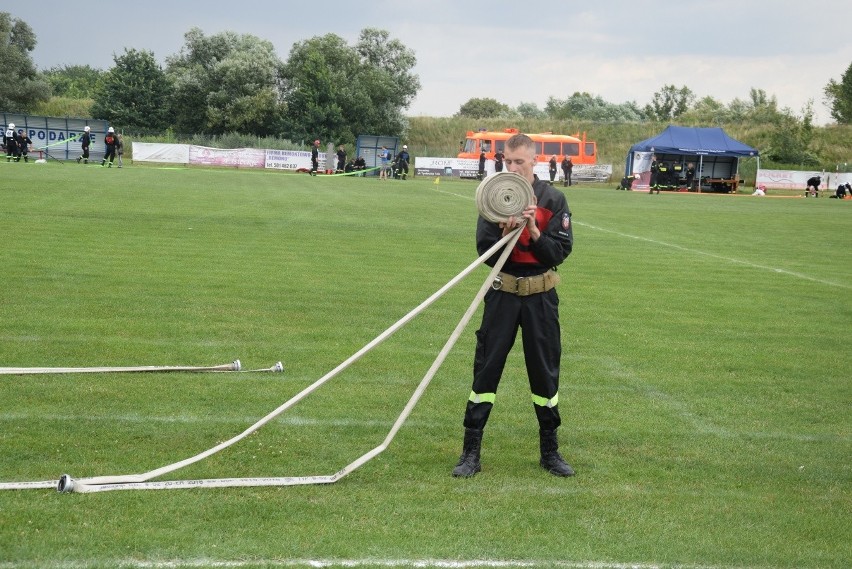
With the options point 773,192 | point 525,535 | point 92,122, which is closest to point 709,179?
point 773,192

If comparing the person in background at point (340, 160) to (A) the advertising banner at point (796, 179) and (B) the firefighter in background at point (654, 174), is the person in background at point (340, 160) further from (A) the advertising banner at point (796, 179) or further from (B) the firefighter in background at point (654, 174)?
(A) the advertising banner at point (796, 179)

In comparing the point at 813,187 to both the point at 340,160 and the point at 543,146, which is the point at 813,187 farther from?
the point at 340,160

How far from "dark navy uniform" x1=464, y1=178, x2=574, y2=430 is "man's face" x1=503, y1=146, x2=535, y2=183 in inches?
10.9

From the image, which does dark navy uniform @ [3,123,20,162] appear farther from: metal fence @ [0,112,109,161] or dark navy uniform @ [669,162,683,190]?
dark navy uniform @ [669,162,683,190]

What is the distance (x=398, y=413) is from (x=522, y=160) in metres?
2.44

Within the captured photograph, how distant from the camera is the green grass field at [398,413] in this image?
5090mm

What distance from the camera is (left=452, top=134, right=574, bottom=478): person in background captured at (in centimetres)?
628

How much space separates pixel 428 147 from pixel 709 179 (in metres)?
31.5

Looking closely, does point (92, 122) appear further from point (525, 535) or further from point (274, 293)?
point (525, 535)

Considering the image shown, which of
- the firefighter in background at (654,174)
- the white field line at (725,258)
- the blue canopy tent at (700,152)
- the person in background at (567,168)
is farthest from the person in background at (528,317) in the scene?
the person in background at (567,168)

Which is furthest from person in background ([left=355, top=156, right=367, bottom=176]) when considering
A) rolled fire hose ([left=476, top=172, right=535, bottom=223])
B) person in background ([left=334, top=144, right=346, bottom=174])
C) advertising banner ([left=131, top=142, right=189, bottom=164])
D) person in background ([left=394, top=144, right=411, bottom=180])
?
rolled fire hose ([left=476, top=172, right=535, bottom=223])

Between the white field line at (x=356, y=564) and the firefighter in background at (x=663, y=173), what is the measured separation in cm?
5187

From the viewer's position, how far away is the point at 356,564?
4707 millimetres

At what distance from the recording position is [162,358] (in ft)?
30.0
